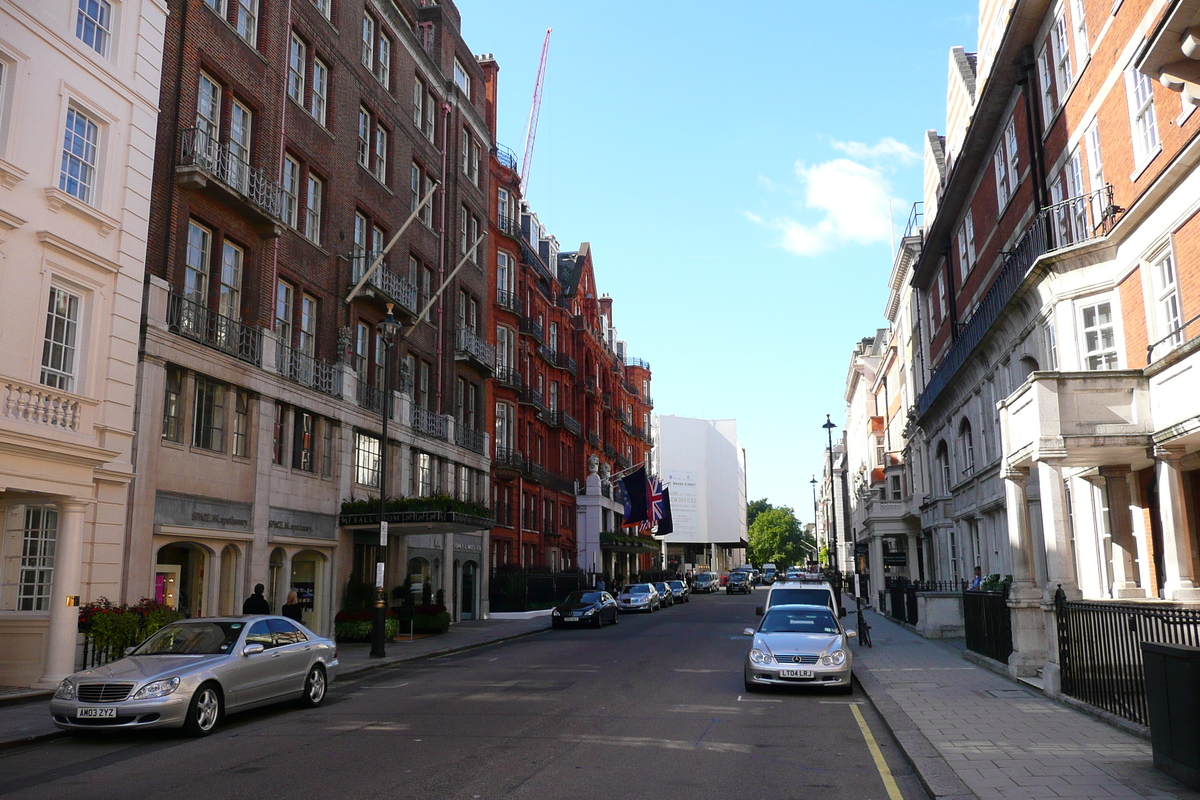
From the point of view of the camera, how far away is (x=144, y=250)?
19172 millimetres

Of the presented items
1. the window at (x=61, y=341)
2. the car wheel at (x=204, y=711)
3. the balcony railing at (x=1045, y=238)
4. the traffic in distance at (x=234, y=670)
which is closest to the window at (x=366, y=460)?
the window at (x=61, y=341)

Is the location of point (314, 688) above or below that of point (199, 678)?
below

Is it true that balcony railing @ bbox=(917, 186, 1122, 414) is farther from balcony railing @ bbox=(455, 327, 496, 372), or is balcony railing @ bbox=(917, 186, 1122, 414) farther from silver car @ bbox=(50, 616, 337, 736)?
balcony railing @ bbox=(455, 327, 496, 372)

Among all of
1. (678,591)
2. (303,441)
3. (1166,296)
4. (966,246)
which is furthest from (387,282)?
(678,591)

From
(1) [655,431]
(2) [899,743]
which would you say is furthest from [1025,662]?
(1) [655,431]

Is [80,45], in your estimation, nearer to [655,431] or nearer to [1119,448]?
[1119,448]

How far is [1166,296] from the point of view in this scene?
15.9m

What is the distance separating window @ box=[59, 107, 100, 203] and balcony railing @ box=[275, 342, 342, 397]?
780 centimetres

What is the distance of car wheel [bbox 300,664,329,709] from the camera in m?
14.5

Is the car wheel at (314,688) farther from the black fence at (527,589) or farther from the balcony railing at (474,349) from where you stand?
the black fence at (527,589)

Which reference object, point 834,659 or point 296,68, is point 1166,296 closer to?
point 834,659

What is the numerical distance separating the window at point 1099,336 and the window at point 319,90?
2215 centimetres

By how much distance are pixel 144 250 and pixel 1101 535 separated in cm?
2057

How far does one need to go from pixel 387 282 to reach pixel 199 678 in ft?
70.6
